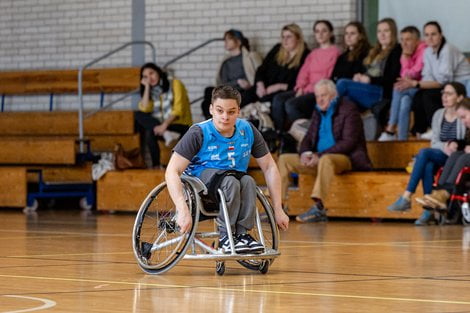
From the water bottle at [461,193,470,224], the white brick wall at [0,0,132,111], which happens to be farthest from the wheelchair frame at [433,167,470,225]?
the white brick wall at [0,0,132,111]

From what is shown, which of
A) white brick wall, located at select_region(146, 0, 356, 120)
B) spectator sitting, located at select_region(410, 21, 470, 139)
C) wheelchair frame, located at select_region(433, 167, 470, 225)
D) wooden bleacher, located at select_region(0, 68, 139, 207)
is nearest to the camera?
wheelchair frame, located at select_region(433, 167, 470, 225)

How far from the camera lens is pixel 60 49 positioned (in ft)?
48.0

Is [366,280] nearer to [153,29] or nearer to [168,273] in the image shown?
[168,273]

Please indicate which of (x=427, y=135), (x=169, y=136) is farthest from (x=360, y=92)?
(x=169, y=136)

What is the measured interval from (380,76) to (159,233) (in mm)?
6176

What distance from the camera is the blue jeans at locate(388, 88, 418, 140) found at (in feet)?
36.3

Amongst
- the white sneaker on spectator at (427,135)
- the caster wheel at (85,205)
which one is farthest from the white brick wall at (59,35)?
the white sneaker on spectator at (427,135)

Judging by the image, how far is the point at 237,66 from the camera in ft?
41.3

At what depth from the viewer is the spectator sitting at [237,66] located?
489 inches

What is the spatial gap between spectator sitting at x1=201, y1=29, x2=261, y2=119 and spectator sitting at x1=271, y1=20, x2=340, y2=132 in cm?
67

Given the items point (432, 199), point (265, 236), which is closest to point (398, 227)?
point (432, 199)

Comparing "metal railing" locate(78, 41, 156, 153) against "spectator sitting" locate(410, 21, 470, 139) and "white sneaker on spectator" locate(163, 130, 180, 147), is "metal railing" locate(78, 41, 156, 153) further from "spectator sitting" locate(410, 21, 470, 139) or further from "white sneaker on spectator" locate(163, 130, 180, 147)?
"spectator sitting" locate(410, 21, 470, 139)

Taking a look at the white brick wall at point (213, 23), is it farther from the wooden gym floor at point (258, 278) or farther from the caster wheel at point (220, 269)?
the caster wheel at point (220, 269)

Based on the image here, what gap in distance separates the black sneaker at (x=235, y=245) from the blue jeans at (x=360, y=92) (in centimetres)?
597
